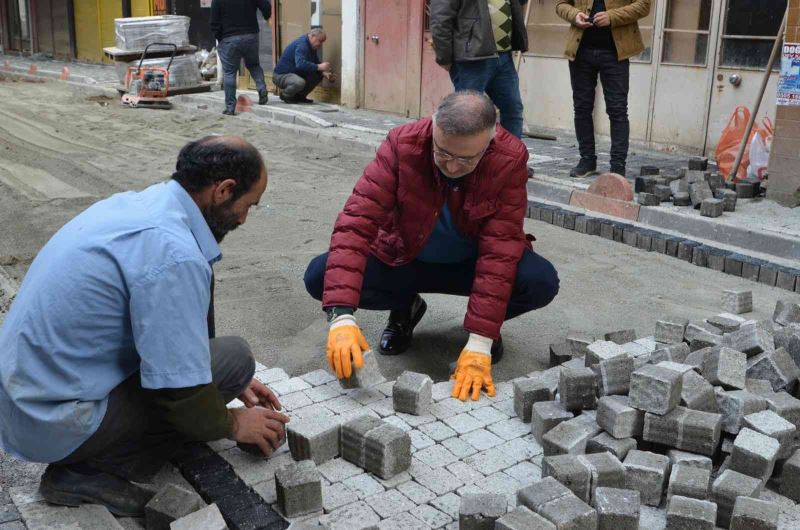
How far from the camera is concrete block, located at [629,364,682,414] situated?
3.13 metres

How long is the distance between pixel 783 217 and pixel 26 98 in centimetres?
1340

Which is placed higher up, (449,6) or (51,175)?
(449,6)

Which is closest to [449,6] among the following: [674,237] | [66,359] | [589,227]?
[589,227]

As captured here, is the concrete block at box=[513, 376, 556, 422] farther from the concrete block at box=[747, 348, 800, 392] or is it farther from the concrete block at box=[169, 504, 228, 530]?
the concrete block at box=[169, 504, 228, 530]

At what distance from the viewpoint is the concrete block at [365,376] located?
3674mm

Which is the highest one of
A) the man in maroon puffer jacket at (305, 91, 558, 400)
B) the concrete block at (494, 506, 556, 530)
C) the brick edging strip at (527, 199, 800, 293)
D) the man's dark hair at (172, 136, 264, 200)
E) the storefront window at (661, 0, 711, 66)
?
the storefront window at (661, 0, 711, 66)

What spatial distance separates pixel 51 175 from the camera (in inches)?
352

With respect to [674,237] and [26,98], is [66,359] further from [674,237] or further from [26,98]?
[26,98]

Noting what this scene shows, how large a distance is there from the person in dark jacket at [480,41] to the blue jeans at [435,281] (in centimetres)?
368

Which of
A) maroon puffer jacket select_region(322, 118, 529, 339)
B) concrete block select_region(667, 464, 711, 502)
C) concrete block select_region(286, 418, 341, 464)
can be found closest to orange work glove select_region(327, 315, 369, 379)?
maroon puffer jacket select_region(322, 118, 529, 339)

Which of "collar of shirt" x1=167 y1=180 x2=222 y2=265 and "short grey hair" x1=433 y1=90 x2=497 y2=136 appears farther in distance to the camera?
"short grey hair" x1=433 y1=90 x2=497 y2=136

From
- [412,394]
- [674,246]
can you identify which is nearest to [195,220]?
[412,394]

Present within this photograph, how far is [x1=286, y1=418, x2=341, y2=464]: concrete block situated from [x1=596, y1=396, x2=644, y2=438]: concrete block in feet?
3.25

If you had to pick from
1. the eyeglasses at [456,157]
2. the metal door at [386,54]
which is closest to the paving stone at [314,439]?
the eyeglasses at [456,157]
